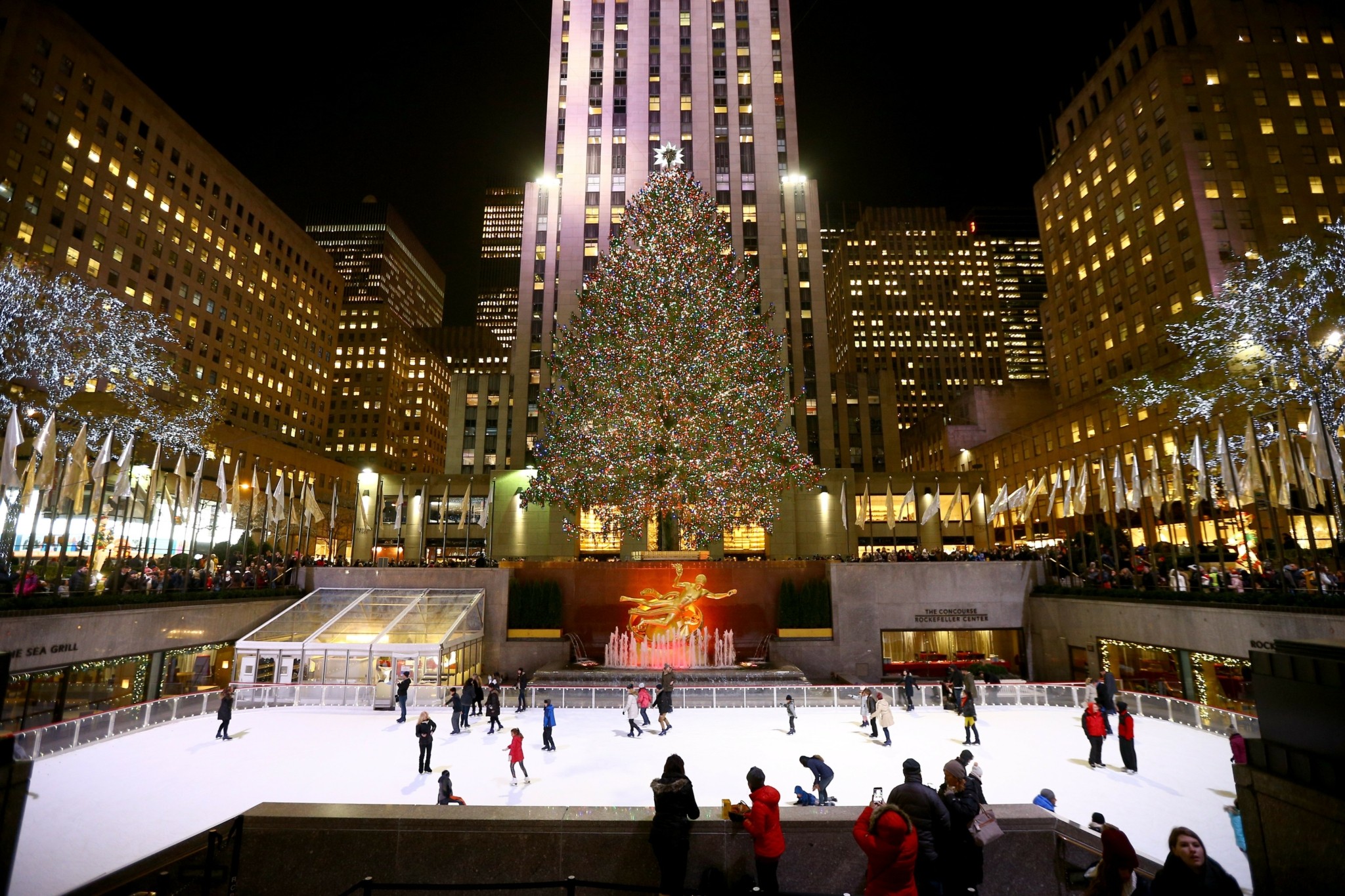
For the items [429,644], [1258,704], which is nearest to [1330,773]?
[1258,704]

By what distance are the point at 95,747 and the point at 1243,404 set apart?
5544 cm

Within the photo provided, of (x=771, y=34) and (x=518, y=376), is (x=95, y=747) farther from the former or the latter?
(x=771, y=34)

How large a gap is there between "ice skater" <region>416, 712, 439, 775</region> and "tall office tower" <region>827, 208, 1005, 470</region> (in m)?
125

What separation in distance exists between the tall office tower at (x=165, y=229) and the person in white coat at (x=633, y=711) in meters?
36.3

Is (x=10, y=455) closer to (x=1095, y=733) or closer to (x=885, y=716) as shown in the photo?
(x=885, y=716)

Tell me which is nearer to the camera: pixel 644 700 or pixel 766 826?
pixel 766 826

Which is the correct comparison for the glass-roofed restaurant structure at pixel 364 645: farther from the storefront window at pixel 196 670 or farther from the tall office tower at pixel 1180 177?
the tall office tower at pixel 1180 177

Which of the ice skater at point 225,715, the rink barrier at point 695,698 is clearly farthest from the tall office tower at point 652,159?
the ice skater at point 225,715

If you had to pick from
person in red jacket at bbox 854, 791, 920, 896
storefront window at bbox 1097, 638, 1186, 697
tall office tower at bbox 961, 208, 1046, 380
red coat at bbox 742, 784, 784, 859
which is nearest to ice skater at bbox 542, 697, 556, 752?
red coat at bbox 742, 784, 784, 859

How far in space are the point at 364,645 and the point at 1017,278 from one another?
193492mm

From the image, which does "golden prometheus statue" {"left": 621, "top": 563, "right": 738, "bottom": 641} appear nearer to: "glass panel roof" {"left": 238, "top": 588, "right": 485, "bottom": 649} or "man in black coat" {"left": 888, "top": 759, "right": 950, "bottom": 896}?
"glass panel roof" {"left": 238, "top": 588, "right": 485, "bottom": 649}

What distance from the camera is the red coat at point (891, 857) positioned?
563cm

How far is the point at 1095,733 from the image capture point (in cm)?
1439

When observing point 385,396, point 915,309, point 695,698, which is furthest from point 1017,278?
point 695,698
